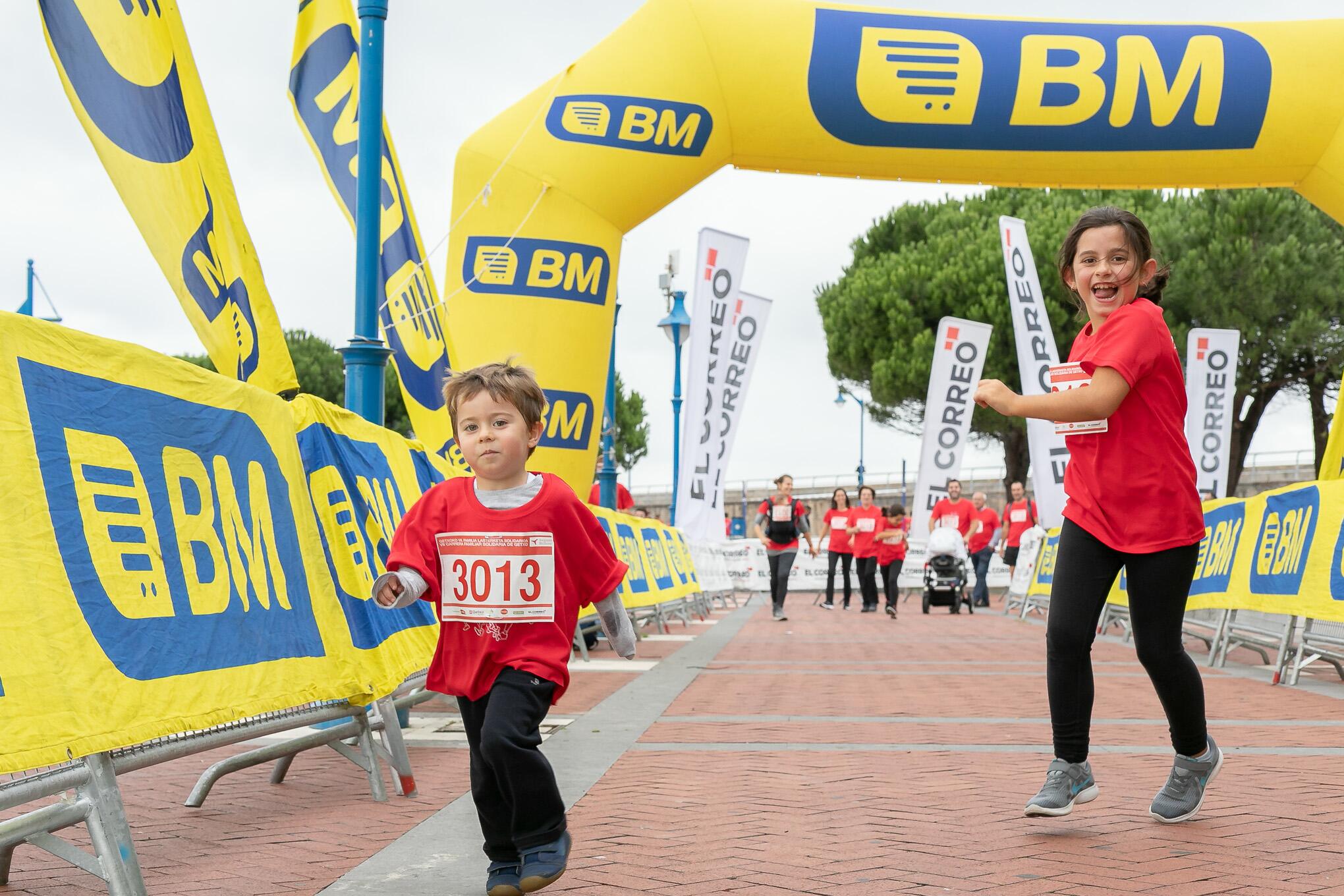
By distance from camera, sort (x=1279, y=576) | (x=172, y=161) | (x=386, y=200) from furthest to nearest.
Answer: (x=386, y=200) → (x=1279, y=576) → (x=172, y=161)

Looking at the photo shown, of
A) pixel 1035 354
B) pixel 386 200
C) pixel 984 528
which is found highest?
pixel 386 200

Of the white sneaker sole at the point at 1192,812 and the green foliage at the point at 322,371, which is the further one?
the green foliage at the point at 322,371

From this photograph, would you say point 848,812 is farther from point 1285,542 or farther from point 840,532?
point 840,532

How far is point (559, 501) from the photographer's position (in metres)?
3.58

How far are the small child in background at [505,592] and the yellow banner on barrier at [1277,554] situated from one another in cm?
491

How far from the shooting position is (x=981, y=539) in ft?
69.2

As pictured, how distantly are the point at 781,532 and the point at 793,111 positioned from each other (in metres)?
7.70

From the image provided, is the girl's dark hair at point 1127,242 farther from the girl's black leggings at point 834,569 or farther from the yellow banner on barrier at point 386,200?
the girl's black leggings at point 834,569

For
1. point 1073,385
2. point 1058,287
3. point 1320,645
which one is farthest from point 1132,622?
point 1058,287

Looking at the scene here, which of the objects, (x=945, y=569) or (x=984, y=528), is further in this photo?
(x=984, y=528)

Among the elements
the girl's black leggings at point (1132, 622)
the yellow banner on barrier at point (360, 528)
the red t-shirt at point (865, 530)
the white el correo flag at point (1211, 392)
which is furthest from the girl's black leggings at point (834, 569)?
the girl's black leggings at point (1132, 622)

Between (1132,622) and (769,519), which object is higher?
(1132,622)

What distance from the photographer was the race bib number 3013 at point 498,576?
347cm

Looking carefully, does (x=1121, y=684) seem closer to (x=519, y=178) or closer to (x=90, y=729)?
(x=519, y=178)
